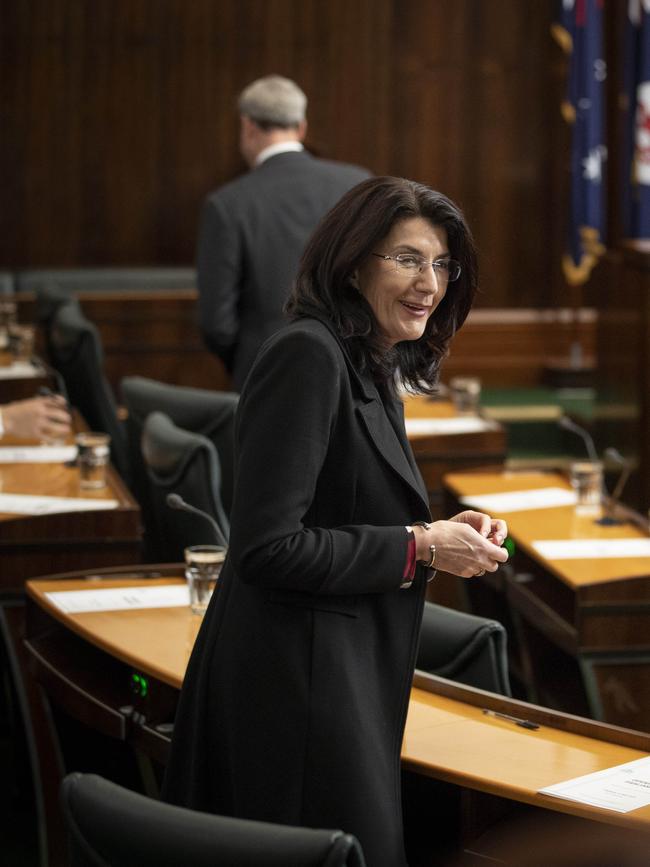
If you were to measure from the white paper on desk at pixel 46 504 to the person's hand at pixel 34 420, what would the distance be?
0.50 meters

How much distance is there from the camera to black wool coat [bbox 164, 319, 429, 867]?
6.40ft

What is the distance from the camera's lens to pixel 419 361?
89.6 inches

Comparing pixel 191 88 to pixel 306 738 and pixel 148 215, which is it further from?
pixel 306 738

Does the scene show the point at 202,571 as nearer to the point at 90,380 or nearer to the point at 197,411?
the point at 197,411

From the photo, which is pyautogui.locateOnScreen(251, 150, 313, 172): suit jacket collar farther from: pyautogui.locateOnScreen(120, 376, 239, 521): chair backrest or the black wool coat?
the black wool coat

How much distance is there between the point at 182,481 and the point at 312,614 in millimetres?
1693

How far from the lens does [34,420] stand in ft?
15.2

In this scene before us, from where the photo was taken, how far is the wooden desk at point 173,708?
226 centimetres

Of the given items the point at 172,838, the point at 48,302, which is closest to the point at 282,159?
the point at 48,302

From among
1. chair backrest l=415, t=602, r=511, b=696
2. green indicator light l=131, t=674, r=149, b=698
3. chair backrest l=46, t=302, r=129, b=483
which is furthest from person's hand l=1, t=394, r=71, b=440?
chair backrest l=415, t=602, r=511, b=696

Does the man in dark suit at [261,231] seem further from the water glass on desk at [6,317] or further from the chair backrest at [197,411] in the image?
the water glass on desk at [6,317]

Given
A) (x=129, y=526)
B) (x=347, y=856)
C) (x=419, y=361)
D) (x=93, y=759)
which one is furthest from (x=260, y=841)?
(x=129, y=526)

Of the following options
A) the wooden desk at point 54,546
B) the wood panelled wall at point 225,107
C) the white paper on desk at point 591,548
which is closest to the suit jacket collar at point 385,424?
the white paper on desk at point 591,548

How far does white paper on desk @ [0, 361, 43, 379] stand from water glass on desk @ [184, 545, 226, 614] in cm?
323
